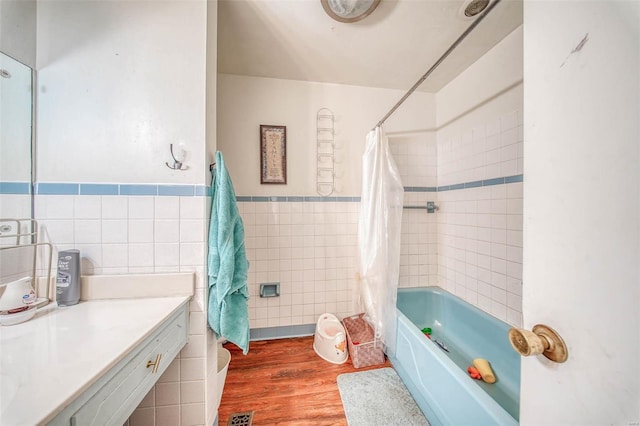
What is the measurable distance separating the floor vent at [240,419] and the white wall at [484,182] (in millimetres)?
1704

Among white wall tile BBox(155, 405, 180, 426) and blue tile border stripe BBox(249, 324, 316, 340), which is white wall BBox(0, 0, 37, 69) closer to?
white wall tile BBox(155, 405, 180, 426)

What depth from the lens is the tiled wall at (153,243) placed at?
36.8 inches

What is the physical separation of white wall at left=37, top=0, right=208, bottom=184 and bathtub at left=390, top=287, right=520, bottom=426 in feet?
5.04

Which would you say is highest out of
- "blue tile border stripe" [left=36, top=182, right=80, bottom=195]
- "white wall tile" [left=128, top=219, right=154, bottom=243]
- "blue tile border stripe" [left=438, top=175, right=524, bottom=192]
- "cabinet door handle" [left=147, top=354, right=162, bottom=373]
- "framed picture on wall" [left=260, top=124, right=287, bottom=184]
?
"framed picture on wall" [left=260, top=124, right=287, bottom=184]

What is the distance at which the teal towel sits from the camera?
101 centimetres

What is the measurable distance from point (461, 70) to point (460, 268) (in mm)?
1651

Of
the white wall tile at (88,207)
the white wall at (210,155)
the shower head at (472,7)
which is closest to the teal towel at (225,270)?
the white wall at (210,155)

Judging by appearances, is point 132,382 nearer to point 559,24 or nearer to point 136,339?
point 136,339

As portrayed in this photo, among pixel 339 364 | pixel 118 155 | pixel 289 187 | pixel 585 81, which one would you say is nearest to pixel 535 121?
pixel 585 81

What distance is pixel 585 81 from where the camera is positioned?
0.36 metres

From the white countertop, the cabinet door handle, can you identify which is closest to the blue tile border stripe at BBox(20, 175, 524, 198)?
the white countertop

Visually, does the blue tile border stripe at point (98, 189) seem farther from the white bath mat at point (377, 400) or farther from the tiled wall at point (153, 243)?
the white bath mat at point (377, 400)

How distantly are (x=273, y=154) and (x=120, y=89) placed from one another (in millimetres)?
1002

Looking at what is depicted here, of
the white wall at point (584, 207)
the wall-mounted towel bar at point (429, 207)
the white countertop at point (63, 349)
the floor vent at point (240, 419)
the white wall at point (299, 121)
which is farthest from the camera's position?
the wall-mounted towel bar at point (429, 207)
